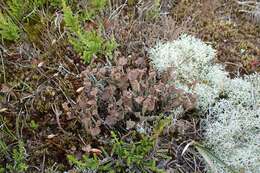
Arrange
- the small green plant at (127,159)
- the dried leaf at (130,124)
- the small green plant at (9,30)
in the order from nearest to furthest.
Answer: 1. the small green plant at (127,159)
2. the dried leaf at (130,124)
3. the small green plant at (9,30)

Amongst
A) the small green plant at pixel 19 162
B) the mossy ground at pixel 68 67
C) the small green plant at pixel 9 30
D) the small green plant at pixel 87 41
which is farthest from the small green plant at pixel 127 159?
the small green plant at pixel 9 30

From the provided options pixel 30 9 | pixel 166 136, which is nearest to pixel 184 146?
pixel 166 136

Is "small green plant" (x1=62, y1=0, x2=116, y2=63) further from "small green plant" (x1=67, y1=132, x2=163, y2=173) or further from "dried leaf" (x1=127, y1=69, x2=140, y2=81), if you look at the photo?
"small green plant" (x1=67, y1=132, x2=163, y2=173)

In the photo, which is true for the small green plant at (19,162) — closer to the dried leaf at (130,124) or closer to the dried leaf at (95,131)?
the dried leaf at (95,131)

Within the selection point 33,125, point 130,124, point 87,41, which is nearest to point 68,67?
point 87,41

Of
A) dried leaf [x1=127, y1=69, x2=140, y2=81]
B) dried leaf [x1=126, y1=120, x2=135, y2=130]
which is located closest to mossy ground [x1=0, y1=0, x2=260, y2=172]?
dried leaf [x1=126, y1=120, x2=135, y2=130]

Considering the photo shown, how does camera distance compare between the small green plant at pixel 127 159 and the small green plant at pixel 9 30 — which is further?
the small green plant at pixel 9 30

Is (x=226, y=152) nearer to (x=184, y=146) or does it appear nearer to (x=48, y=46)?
(x=184, y=146)
